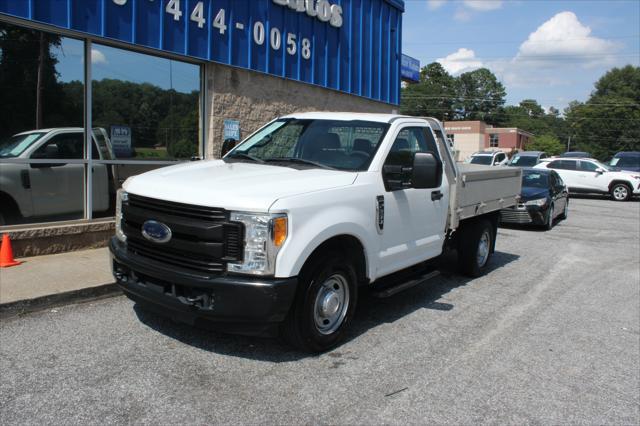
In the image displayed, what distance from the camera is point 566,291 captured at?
7.07m

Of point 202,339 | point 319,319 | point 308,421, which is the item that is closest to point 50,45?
point 202,339

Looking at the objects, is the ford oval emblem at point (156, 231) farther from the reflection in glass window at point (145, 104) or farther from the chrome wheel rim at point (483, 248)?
the chrome wheel rim at point (483, 248)

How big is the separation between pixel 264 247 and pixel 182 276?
26.2 inches

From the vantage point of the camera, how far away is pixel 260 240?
380 cm

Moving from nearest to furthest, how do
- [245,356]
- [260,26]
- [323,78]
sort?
[245,356]
[260,26]
[323,78]

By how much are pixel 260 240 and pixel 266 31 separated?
7486 millimetres

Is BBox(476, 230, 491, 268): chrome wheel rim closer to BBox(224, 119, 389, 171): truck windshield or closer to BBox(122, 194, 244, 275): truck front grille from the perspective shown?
BBox(224, 119, 389, 171): truck windshield

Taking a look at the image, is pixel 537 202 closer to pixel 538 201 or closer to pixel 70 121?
pixel 538 201

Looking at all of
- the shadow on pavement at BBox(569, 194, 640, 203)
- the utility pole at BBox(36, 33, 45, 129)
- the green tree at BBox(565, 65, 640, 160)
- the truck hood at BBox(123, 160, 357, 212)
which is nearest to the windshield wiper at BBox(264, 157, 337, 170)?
the truck hood at BBox(123, 160, 357, 212)

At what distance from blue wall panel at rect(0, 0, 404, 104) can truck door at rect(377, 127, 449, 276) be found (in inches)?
185

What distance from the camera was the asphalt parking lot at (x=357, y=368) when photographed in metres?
3.51

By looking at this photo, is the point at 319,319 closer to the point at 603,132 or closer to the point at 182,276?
the point at 182,276

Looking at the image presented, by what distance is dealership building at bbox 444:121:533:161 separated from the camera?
9281 cm

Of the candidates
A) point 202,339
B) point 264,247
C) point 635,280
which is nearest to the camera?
point 264,247
